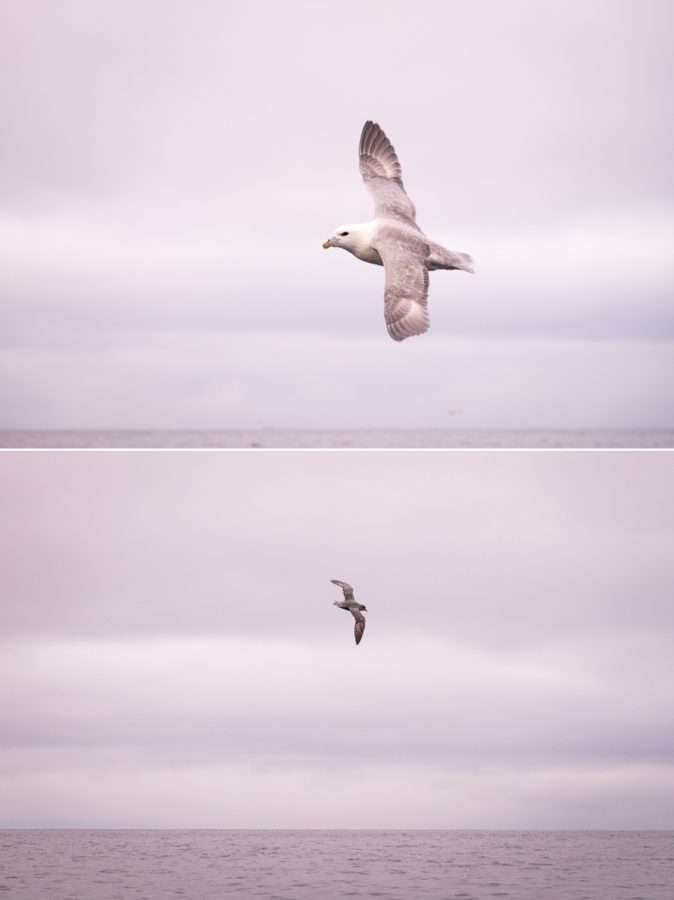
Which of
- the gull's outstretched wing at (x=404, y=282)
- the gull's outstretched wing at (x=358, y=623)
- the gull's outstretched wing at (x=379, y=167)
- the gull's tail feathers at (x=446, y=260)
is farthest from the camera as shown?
the gull's outstretched wing at (x=358, y=623)

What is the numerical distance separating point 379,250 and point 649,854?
120ft

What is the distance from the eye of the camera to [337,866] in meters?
45.1

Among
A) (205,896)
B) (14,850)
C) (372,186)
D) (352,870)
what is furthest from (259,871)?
(372,186)

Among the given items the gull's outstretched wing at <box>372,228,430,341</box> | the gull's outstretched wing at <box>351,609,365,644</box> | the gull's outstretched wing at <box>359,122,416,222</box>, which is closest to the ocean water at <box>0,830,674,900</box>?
the gull's outstretched wing at <box>351,609,365,644</box>

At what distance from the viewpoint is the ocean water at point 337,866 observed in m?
36.3

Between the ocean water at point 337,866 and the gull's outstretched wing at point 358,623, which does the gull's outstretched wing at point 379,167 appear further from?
the ocean water at point 337,866

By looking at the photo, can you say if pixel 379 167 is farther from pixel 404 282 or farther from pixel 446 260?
pixel 404 282

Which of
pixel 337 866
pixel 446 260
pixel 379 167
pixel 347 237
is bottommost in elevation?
pixel 337 866

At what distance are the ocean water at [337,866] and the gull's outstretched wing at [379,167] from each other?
20.0m

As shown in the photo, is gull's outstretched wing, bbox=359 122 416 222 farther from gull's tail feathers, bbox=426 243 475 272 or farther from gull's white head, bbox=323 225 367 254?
gull's tail feathers, bbox=426 243 475 272

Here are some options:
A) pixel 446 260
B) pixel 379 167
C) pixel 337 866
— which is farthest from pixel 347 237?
pixel 337 866

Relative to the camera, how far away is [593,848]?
5375cm

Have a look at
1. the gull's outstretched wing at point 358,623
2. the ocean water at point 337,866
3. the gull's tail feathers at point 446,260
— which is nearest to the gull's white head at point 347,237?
the gull's tail feathers at point 446,260

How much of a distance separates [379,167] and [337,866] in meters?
29.8
